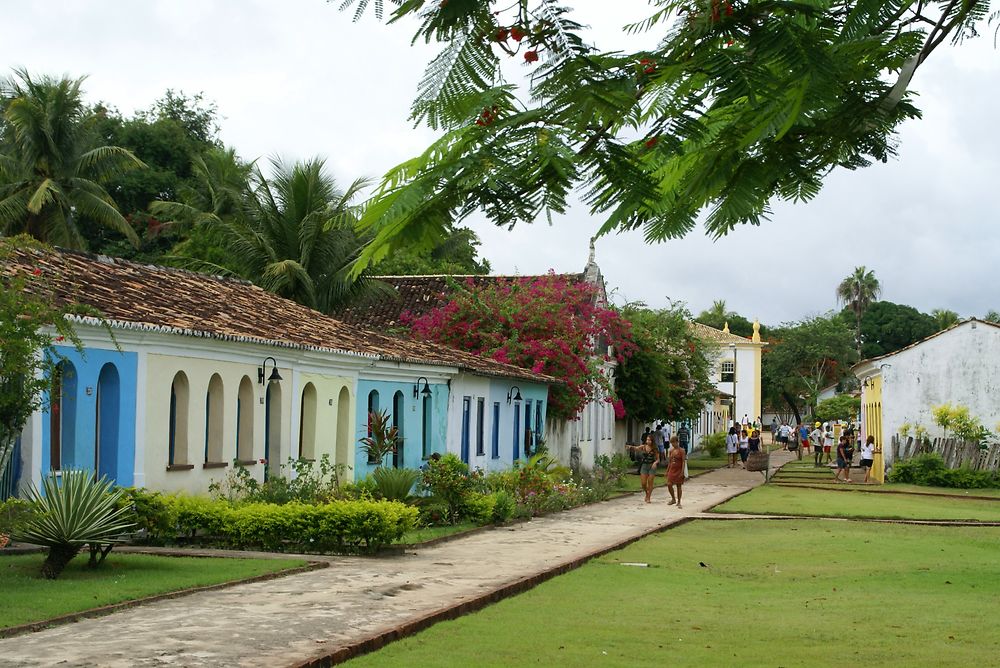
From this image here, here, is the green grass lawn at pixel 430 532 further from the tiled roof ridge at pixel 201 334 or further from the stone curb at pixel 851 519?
the stone curb at pixel 851 519

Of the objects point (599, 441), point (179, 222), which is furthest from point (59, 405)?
point (599, 441)

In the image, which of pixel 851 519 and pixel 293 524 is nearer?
pixel 293 524

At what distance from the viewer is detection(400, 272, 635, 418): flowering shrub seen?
31.9 metres

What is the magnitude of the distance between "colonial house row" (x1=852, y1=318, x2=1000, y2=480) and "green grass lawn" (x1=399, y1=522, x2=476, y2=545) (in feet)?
60.8

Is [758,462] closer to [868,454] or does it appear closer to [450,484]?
[868,454]

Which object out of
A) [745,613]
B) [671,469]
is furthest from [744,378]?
[745,613]

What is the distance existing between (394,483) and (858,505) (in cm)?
1208

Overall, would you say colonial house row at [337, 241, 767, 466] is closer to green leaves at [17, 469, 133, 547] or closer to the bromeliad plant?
the bromeliad plant

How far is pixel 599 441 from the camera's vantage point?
4241 cm

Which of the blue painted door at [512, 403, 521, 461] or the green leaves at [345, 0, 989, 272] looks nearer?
the green leaves at [345, 0, 989, 272]

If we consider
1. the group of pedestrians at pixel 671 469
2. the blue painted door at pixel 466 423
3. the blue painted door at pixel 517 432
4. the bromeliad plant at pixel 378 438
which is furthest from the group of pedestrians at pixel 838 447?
the bromeliad plant at pixel 378 438

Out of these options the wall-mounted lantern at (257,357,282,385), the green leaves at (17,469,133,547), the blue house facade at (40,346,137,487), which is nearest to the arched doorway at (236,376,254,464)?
the wall-mounted lantern at (257,357,282,385)

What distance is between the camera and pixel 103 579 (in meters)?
11.7

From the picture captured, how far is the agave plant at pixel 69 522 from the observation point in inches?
460
